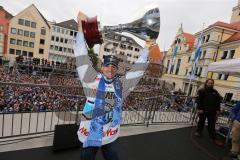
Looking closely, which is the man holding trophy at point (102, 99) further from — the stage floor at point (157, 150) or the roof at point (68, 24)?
the roof at point (68, 24)

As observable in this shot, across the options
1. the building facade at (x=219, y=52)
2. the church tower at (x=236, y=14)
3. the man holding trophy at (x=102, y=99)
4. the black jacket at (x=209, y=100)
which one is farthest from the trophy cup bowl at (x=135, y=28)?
the church tower at (x=236, y=14)

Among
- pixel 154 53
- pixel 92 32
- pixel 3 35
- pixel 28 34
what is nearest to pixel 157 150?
pixel 154 53

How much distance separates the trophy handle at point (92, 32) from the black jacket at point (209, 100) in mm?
4370

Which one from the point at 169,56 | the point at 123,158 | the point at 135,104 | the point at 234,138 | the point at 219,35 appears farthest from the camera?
the point at 169,56

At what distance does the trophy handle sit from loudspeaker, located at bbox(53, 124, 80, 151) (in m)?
2.46

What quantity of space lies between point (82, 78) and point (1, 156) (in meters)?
2.44

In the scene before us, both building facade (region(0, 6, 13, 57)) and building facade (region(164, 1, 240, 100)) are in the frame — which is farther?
building facade (region(0, 6, 13, 57))

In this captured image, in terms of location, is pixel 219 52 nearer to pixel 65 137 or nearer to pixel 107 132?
pixel 65 137

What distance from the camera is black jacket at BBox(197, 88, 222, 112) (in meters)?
5.16

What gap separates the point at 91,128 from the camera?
2.07 m

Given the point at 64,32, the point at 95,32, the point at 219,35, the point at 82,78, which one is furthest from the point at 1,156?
the point at 64,32

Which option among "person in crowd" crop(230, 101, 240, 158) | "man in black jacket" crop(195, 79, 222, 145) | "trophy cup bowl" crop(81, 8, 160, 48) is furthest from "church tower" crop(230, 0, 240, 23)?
"trophy cup bowl" crop(81, 8, 160, 48)

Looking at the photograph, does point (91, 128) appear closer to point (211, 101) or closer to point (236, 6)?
point (211, 101)

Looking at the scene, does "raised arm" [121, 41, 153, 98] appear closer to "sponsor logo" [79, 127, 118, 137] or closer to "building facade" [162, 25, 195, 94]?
"sponsor logo" [79, 127, 118, 137]
